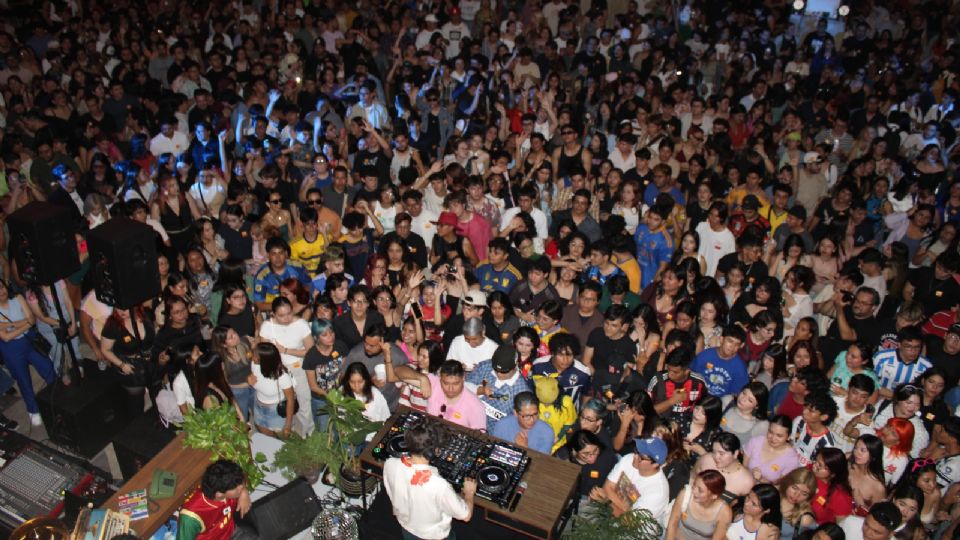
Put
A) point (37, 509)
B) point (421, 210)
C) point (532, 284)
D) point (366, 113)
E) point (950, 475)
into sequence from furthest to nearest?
point (366, 113), point (421, 210), point (532, 284), point (950, 475), point (37, 509)

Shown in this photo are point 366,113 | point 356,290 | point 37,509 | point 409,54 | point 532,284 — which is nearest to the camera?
point 37,509

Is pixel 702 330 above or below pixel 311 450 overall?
above

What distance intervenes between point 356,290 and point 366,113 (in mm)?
4200

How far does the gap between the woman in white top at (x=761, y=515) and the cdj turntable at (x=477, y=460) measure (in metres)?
1.28

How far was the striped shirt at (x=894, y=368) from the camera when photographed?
5562 mm

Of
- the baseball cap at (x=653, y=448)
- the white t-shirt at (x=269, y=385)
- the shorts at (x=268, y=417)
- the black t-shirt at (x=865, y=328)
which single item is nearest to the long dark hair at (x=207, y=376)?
the white t-shirt at (x=269, y=385)

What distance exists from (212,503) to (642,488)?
2492 millimetres

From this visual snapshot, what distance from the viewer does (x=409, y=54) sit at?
11.2 meters

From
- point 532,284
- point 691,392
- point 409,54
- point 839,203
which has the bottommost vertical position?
point 691,392

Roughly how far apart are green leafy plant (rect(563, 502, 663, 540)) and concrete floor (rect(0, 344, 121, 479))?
374 centimetres

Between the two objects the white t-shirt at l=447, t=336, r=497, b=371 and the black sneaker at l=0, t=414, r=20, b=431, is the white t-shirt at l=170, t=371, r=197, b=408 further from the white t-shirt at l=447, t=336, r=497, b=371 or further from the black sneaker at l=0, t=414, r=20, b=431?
the white t-shirt at l=447, t=336, r=497, b=371

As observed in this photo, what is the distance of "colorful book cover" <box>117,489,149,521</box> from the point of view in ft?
13.9

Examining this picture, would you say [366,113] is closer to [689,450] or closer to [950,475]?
[689,450]

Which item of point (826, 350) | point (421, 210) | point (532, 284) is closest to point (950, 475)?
point (826, 350)
